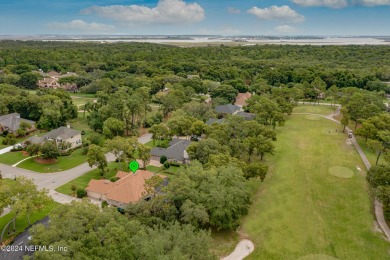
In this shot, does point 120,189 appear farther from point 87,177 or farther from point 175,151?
point 175,151

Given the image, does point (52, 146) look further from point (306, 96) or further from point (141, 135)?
point (306, 96)

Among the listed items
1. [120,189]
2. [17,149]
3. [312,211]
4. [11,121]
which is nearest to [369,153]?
[312,211]

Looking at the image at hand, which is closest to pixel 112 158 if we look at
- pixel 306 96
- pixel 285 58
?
pixel 306 96

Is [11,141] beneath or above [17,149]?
above

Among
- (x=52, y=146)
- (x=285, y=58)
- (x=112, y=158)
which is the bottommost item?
(x=112, y=158)

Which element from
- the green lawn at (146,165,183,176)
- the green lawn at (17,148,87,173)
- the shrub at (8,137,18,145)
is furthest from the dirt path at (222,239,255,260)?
the shrub at (8,137,18,145)

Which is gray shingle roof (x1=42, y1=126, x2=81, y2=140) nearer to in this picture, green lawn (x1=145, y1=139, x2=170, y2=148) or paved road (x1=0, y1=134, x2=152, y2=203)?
paved road (x1=0, y1=134, x2=152, y2=203)

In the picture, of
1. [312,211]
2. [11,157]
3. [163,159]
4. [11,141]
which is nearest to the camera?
[312,211]
